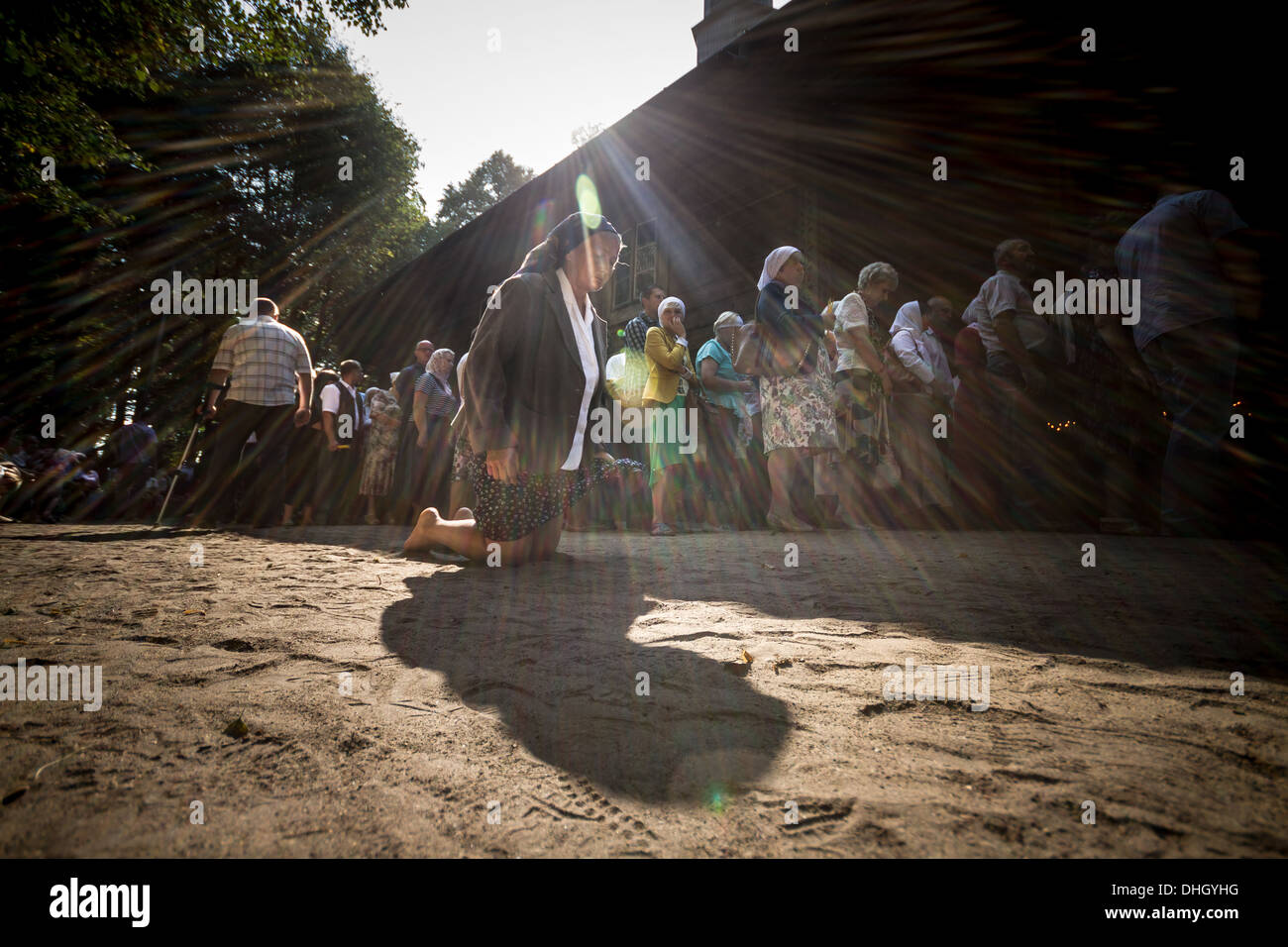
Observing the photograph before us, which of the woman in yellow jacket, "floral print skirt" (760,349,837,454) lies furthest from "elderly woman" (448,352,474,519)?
"floral print skirt" (760,349,837,454)

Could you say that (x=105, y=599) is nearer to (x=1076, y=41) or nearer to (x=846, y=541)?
(x=846, y=541)

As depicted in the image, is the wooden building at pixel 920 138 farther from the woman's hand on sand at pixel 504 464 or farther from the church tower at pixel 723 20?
the church tower at pixel 723 20

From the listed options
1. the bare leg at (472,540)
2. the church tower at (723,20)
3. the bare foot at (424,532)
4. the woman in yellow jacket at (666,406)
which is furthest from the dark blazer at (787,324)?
the church tower at (723,20)

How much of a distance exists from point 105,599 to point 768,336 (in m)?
4.22

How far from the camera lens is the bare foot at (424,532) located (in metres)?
3.72

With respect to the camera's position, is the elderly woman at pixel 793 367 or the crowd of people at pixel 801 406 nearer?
the crowd of people at pixel 801 406

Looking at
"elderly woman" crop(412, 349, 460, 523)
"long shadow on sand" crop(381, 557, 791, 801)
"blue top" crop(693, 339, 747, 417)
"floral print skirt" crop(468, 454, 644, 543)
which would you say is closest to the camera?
"long shadow on sand" crop(381, 557, 791, 801)

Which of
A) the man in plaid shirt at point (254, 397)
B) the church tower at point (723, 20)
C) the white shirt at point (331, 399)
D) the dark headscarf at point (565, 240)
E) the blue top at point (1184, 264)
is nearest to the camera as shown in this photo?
the dark headscarf at point (565, 240)

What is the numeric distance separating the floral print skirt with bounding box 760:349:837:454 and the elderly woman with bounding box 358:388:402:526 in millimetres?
4706

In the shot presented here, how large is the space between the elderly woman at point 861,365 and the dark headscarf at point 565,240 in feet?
7.23

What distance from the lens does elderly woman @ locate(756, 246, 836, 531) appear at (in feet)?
15.5

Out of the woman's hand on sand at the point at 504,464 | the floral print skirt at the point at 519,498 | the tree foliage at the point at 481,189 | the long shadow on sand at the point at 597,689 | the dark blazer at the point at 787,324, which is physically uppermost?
the tree foliage at the point at 481,189

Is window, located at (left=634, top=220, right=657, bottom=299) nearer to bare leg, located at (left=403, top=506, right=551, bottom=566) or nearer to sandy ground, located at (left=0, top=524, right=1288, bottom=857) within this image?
bare leg, located at (left=403, top=506, right=551, bottom=566)

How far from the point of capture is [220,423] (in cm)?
548
